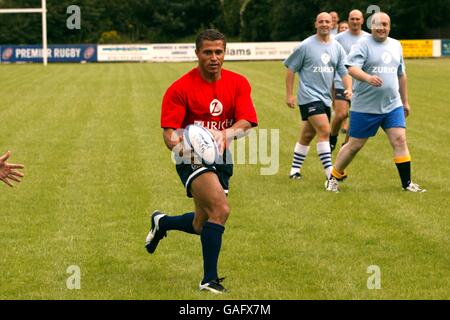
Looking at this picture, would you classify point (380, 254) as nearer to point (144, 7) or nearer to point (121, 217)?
point (121, 217)

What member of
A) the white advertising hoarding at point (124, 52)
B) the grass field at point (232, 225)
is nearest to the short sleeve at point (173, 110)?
the grass field at point (232, 225)

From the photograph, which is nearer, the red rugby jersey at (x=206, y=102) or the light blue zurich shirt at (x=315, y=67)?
the red rugby jersey at (x=206, y=102)

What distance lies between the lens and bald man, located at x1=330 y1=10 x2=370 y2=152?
1496 cm

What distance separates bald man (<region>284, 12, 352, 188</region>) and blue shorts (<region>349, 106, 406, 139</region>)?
2.26ft

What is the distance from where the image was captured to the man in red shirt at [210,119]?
730 cm

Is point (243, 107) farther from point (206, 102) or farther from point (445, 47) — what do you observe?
point (445, 47)

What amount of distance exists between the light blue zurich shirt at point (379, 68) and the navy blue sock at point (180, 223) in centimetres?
425

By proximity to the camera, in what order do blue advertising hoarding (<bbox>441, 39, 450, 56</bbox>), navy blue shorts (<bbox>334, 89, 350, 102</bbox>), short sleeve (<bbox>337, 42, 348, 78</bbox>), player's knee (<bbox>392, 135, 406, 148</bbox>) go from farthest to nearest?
blue advertising hoarding (<bbox>441, 39, 450, 56</bbox>) < navy blue shorts (<bbox>334, 89, 350, 102</bbox>) < short sleeve (<bbox>337, 42, 348, 78</bbox>) < player's knee (<bbox>392, 135, 406, 148</bbox>)

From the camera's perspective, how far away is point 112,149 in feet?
53.8

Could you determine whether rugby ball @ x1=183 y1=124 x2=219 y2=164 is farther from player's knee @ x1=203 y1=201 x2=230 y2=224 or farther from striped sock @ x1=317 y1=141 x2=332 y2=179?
striped sock @ x1=317 y1=141 x2=332 y2=179

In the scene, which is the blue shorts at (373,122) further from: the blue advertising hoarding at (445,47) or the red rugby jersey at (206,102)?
the blue advertising hoarding at (445,47)

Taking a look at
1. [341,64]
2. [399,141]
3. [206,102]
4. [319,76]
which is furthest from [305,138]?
[206,102]

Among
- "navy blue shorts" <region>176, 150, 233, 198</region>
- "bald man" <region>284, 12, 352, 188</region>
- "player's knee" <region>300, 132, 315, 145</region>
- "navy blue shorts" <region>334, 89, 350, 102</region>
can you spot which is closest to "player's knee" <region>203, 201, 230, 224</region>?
"navy blue shorts" <region>176, 150, 233, 198</region>

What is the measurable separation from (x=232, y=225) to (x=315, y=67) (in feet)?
12.0
